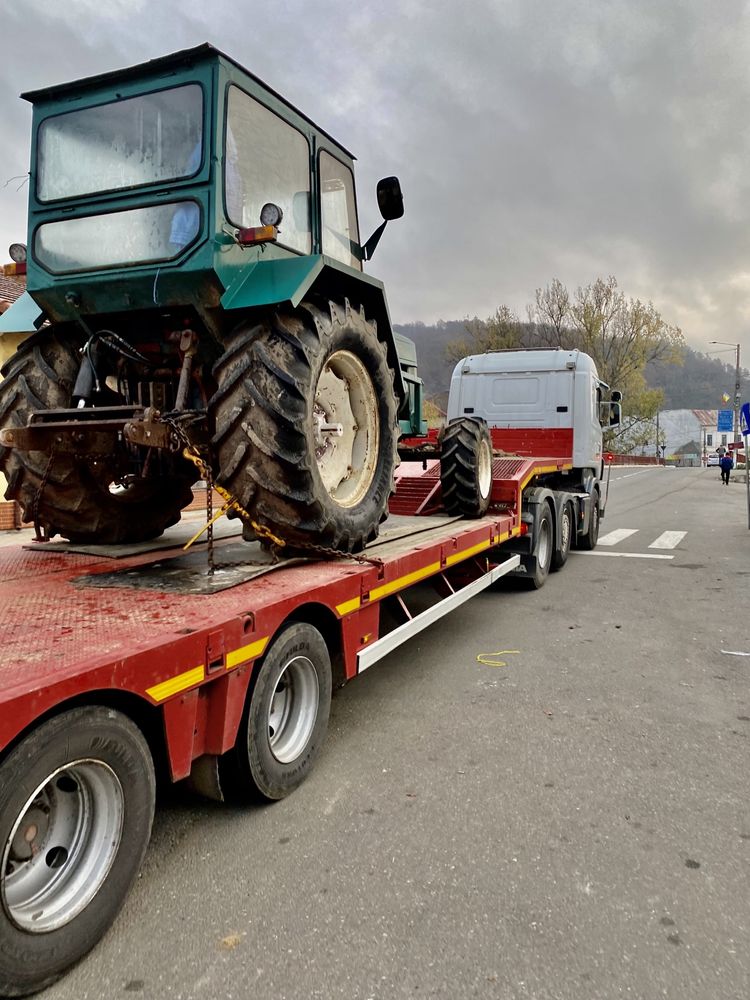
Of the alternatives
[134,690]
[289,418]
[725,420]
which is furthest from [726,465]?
[134,690]

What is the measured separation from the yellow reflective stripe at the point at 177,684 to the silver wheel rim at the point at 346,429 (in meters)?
1.74

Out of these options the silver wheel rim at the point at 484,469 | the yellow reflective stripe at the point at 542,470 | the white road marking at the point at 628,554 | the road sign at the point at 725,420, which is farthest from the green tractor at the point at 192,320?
the road sign at the point at 725,420

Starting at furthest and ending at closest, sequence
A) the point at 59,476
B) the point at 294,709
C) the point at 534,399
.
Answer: the point at 534,399
the point at 59,476
the point at 294,709

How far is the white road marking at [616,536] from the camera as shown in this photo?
42.1 ft

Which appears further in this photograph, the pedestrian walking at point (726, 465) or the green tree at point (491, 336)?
the green tree at point (491, 336)

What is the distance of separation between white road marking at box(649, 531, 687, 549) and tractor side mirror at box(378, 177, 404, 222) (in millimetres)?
9031

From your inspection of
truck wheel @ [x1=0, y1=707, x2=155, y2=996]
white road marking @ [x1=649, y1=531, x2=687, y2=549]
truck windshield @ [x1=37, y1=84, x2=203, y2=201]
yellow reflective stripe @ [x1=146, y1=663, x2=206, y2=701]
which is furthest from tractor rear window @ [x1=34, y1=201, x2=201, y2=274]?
white road marking @ [x1=649, y1=531, x2=687, y2=549]

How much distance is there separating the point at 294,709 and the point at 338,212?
3526 millimetres

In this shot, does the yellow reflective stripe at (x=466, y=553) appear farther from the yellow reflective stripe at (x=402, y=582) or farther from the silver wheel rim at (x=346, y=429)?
the silver wheel rim at (x=346, y=429)

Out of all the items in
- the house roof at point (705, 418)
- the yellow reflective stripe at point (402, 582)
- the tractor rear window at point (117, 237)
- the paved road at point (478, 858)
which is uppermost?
the house roof at point (705, 418)

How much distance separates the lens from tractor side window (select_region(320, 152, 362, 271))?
15.6ft

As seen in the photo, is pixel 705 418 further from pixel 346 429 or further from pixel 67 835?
pixel 67 835

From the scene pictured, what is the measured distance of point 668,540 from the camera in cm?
1288

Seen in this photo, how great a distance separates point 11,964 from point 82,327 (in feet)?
10.7
